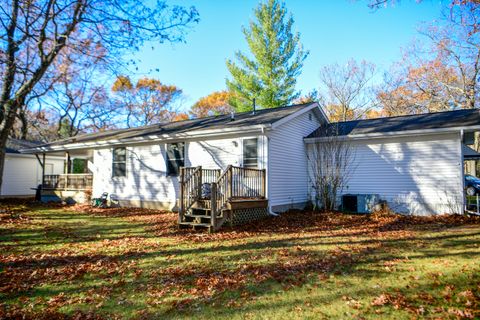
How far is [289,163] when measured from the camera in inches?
501

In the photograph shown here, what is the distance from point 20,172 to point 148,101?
16.2 meters

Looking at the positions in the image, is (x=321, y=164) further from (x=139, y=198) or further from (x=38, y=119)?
(x=38, y=119)

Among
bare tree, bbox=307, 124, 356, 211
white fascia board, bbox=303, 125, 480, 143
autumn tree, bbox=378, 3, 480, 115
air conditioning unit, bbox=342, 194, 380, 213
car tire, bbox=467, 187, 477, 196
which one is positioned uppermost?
autumn tree, bbox=378, 3, 480, 115

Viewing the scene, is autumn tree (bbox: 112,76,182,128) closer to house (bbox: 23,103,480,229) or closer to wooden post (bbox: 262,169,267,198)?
house (bbox: 23,103,480,229)

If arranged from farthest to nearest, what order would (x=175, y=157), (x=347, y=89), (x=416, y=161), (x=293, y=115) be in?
1. (x=347, y=89)
2. (x=175, y=157)
3. (x=293, y=115)
4. (x=416, y=161)

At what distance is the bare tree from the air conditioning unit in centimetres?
45

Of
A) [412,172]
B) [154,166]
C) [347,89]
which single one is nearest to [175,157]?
[154,166]

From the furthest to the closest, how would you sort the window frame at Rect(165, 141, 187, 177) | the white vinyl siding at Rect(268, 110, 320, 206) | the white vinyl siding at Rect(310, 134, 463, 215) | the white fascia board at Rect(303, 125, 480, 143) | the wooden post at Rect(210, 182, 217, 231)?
1. the window frame at Rect(165, 141, 187, 177)
2. the white vinyl siding at Rect(268, 110, 320, 206)
3. the white vinyl siding at Rect(310, 134, 463, 215)
4. the white fascia board at Rect(303, 125, 480, 143)
5. the wooden post at Rect(210, 182, 217, 231)

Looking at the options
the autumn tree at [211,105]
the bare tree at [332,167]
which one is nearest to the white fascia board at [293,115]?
the bare tree at [332,167]

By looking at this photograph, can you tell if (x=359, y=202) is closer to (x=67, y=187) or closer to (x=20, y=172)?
(x=67, y=187)

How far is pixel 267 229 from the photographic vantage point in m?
9.27

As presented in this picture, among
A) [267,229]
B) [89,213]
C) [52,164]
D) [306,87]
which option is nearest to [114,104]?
[52,164]

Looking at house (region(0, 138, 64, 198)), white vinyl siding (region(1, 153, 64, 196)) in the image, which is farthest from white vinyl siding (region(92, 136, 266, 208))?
white vinyl siding (region(1, 153, 64, 196))

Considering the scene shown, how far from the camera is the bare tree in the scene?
1257 centimetres
